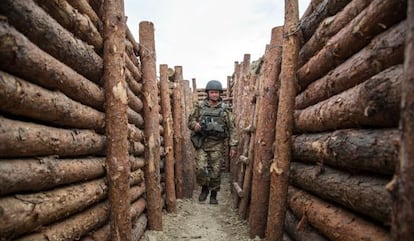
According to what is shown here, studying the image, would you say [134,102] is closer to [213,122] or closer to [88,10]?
[88,10]

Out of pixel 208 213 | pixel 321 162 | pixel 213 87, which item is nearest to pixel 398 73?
pixel 321 162

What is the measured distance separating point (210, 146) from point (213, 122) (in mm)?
517

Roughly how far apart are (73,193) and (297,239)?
2.09m

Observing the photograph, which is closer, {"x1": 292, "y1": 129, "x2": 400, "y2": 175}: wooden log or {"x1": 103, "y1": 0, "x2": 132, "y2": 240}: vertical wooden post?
{"x1": 292, "y1": 129, "x2": 400, "y2": 175}: wooden log

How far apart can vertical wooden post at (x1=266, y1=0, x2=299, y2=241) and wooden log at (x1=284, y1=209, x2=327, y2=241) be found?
0.27ft

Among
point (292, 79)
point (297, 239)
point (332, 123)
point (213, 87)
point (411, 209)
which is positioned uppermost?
point (213, 87)

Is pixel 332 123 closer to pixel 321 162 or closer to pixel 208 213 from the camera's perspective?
pixel 321 162

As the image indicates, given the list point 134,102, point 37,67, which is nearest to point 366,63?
point 37,67

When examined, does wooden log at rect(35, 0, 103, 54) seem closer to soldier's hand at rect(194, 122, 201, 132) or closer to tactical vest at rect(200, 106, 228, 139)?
soldier's hand at rect(194, 122, 201, 132)

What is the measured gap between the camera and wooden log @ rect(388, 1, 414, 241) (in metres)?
1.30

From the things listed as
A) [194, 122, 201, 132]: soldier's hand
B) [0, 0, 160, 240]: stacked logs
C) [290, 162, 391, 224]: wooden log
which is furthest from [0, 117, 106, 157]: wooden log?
[194, 122, 201, 132]: soldier's hand


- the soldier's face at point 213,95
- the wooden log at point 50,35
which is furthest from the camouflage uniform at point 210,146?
the wooden log at point 50,35

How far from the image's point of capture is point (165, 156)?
6887 mm

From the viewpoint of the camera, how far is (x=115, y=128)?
11.5 feet
